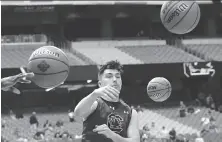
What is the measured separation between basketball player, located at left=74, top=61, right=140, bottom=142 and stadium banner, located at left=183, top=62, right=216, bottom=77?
18.4 m

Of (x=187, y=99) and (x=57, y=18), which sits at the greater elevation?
(x=57, y=18)

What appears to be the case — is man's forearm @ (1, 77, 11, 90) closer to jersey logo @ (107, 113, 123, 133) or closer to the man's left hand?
the man's left hand

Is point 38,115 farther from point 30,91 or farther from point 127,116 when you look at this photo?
point 127,116

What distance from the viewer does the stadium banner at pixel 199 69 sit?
22562 millimetres

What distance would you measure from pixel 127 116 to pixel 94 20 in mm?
23642

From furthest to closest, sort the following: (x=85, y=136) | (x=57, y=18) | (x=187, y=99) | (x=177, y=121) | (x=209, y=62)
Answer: (x=57, y=18) → (x=187, y=99) → (x=209, y=62) → (x=177, y=121) → (x=85, y=136)

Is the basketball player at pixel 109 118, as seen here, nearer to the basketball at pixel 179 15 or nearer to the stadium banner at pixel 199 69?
the basketball at pixel 179 15

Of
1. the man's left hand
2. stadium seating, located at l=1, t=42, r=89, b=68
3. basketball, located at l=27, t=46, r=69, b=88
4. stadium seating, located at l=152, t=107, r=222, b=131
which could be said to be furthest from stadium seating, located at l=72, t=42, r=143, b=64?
the man's left hand

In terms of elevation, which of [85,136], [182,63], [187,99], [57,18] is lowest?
[187,99]

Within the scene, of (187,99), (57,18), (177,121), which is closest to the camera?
(177,121)

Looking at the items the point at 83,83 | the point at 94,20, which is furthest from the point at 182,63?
the point at 94,20

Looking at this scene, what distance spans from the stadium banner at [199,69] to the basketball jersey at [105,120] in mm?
18414

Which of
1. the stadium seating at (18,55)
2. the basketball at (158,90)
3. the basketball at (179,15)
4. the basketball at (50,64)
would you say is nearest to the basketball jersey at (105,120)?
the basketball at (50,64)

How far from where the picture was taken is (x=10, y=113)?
21.3 m
